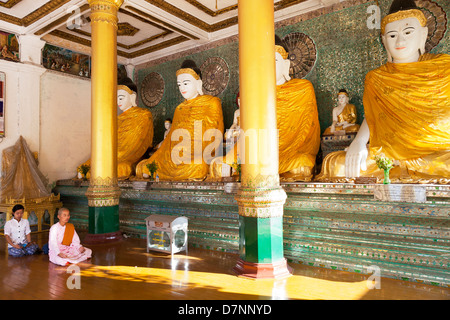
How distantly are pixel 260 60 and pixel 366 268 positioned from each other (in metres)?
2.47

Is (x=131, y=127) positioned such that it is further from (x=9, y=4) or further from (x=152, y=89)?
(x=9, y=4)

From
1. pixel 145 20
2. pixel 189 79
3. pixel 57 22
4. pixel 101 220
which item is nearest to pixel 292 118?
pixel 189 79

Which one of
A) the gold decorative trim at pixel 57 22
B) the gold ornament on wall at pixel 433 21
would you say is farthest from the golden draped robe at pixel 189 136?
the gold ornament on wall at pixel 433 21

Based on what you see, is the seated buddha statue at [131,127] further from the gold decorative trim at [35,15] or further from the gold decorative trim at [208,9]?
the gold decorative trim at [208,9]

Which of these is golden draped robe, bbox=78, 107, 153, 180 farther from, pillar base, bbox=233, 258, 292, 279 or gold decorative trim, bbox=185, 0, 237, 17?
pillar base, bbox=233, 258, 292, 279

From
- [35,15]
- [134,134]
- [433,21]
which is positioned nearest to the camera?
[433,21]

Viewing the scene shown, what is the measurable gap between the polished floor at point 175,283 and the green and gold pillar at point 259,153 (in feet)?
0.94

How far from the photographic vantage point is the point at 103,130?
18.3 feet

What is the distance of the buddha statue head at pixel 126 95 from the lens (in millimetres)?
8398

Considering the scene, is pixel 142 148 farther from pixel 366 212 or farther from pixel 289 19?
pixel 366 212

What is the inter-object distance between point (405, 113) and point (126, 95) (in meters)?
6.12

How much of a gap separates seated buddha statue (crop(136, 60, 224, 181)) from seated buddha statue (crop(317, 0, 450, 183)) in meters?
2.98

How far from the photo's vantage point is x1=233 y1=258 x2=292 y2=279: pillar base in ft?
11.5
